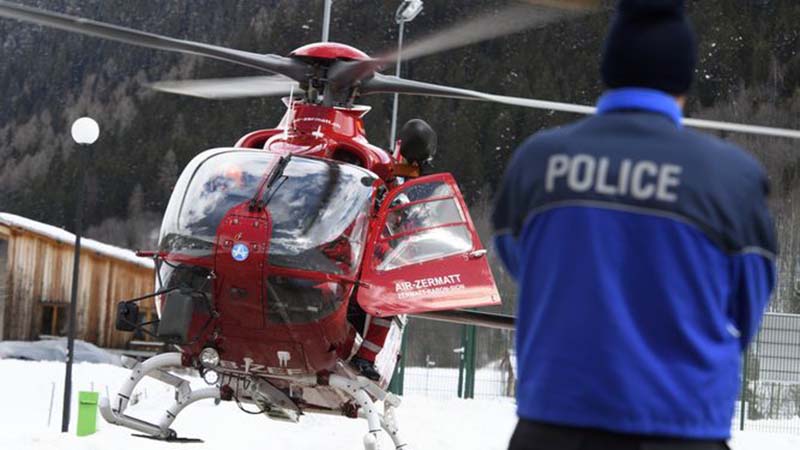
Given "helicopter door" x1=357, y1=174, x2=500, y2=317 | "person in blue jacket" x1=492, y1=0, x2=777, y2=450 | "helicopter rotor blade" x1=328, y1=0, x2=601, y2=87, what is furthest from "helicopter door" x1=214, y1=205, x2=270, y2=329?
"person in blue jacket" x1=492, y1=0, x2=777, y2=450

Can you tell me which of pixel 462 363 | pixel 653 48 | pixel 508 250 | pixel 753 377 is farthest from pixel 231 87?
pixel 753 377

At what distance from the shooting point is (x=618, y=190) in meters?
3.10

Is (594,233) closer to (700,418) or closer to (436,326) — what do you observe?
(700,418)

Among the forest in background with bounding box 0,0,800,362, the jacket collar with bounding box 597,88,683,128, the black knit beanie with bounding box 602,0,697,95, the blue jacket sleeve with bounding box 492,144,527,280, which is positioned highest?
the forest in background with bounding box 0,0,800,362

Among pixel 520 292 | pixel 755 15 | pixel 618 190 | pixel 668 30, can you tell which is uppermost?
pixel 755 15

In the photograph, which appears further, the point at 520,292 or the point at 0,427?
the point at 0,427

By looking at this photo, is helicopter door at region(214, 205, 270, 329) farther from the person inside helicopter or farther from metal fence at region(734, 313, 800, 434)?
metal fence at region(734, 313, 800, 434)

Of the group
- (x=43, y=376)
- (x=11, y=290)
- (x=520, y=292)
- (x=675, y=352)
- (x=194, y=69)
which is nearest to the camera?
(x=675, y=352)

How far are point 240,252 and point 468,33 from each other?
219cm

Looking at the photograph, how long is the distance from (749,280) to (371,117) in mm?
68680

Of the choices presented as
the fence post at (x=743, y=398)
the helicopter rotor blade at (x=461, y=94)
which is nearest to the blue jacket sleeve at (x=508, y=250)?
the helicopter rotor blade at (x=461, y=94)

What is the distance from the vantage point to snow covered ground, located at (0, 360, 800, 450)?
1308cm

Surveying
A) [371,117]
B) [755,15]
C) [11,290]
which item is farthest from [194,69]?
[11,290]

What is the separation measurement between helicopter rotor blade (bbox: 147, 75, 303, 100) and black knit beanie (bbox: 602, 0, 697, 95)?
7.54 m
